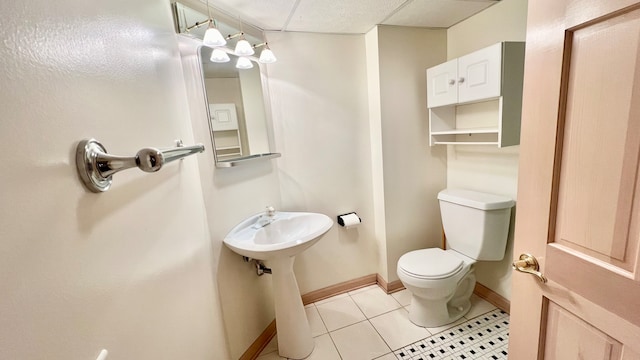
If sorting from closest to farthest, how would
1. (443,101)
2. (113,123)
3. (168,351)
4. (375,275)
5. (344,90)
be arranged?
1. (113,123)
2. (168,351)
3. (443,101)
4. (344,90)
5. (375,275)

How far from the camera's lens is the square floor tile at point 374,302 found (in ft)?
6.29

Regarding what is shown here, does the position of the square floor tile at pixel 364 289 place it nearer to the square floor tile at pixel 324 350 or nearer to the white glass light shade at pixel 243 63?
the square floor tile at pixel 324 350

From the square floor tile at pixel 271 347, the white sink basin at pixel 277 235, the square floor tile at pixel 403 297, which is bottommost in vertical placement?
the square floor tile at pixel 271 347

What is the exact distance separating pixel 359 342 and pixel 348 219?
2.71 ft

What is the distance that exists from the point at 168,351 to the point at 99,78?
0.81 metres

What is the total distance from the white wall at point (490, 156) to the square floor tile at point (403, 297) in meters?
0.57

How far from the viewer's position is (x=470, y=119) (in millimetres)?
1815

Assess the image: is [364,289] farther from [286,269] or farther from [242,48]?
[242,48]

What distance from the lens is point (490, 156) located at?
170 cm

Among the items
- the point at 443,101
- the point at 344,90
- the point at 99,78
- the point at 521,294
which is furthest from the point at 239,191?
the point at 443,101

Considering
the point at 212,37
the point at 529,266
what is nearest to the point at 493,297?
the point at 529,266

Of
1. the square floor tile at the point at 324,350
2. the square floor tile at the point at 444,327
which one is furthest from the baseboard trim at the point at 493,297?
the square floor tile at the point at 324,350

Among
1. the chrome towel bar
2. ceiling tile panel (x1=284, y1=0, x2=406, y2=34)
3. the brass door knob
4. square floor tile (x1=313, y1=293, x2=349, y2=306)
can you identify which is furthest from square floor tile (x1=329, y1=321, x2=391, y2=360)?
A: ceiling tile panel (x1=284, y1=0, x2=406, y2=34)

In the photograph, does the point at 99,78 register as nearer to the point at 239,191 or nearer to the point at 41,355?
the point at 41,355
